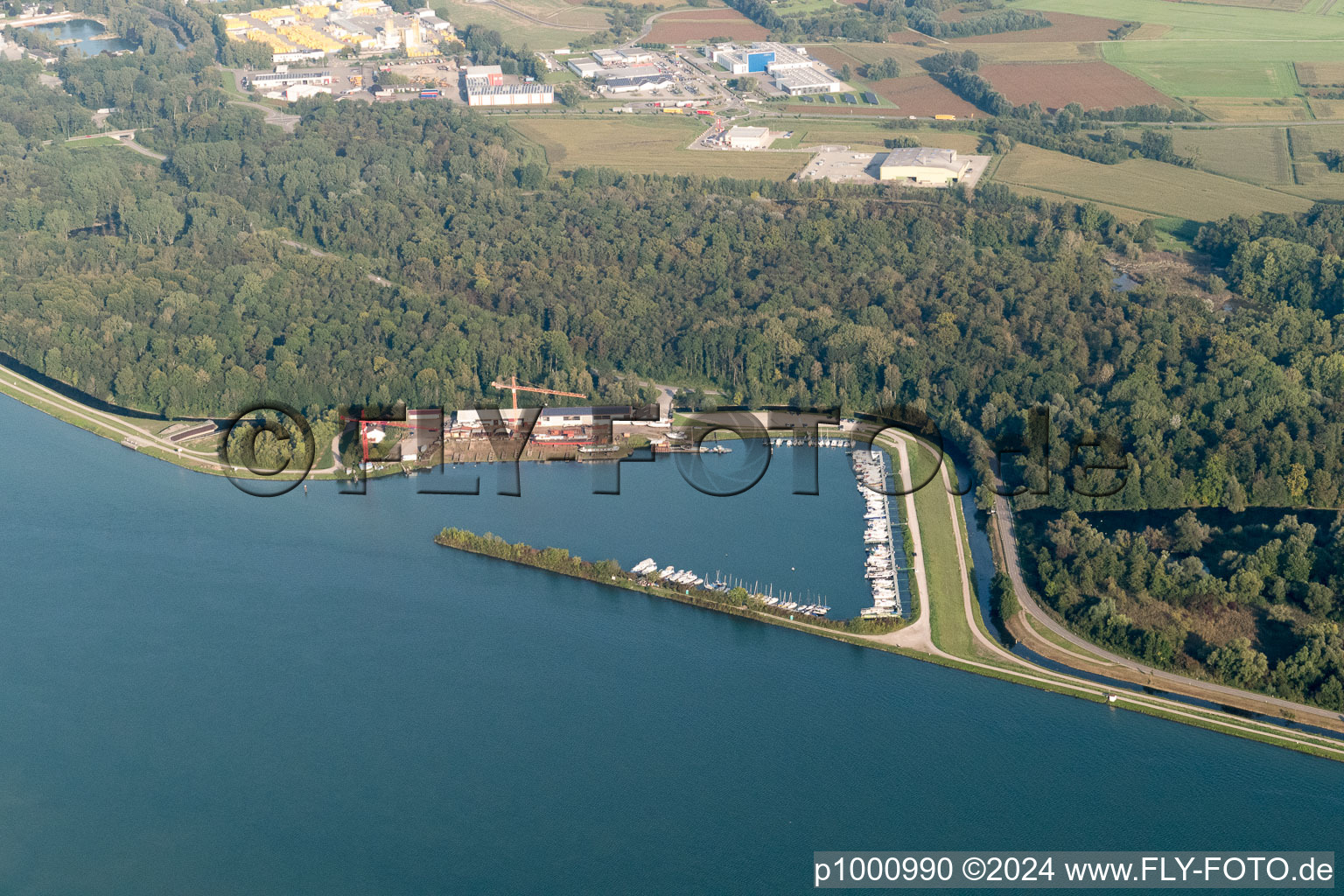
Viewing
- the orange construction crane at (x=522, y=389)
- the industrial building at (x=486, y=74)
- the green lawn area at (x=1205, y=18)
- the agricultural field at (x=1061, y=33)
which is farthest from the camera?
the agricultural field at (x=1061, y=33)

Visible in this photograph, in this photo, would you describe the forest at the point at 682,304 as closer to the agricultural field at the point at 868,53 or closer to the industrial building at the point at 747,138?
the industrial building at the point at 747,138

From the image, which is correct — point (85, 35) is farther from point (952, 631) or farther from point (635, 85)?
point (952, 631)

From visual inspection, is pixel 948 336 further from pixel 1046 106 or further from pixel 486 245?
pixel 1046 106

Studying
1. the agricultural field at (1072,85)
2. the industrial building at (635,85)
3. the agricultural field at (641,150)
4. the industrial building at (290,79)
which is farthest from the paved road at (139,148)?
the agricultural field at (1072,85)

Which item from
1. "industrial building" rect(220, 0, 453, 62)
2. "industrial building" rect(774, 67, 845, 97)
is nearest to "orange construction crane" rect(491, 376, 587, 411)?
"industrial building" rect(774, 67, 845, 97)

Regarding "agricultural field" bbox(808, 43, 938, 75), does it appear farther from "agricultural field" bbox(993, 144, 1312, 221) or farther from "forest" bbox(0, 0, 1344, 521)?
"forest" bbox(0, 0, 1344, 521)

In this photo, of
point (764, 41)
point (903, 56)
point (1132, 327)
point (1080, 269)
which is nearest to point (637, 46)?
point (764, 41)
